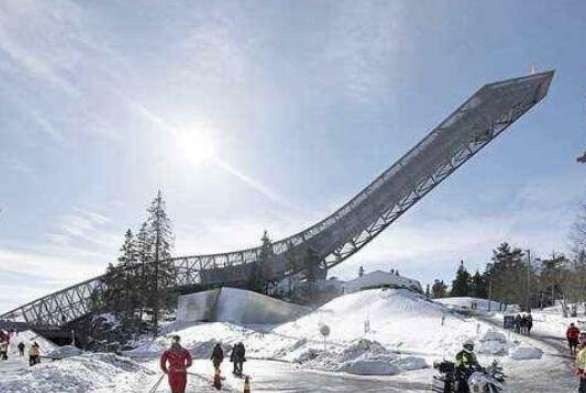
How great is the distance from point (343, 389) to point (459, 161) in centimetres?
6432

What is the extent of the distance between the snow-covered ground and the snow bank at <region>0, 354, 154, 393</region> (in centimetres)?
4

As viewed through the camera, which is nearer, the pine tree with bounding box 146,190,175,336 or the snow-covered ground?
the snow-covered ground

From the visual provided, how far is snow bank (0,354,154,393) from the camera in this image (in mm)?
18938

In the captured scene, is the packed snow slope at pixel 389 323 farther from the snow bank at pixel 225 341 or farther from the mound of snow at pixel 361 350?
the mound of snow at pixel 361 350

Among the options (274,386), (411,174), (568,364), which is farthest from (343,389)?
(411,174)

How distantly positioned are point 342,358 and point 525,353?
8.51 m

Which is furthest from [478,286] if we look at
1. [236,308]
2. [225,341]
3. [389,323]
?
[225,341]

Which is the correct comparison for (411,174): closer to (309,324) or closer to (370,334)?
(309,324)

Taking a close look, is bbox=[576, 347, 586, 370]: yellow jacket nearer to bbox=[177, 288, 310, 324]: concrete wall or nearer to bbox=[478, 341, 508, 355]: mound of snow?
bbox=[478, 341, 508, 355]: mound of snow

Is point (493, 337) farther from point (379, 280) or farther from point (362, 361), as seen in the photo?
point (379, 280)

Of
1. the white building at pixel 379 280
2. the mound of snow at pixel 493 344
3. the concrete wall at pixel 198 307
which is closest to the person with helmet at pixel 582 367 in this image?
the mound of snow at pixel 493 344

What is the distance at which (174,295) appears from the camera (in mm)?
84125

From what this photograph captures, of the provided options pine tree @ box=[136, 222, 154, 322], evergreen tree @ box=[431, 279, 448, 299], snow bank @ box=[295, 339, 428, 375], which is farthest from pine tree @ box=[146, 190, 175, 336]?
evergreen tree @ box=[431, 279, 448, 299]

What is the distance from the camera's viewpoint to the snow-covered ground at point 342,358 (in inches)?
889
